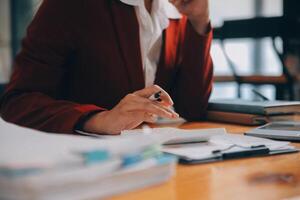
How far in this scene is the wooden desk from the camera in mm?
597

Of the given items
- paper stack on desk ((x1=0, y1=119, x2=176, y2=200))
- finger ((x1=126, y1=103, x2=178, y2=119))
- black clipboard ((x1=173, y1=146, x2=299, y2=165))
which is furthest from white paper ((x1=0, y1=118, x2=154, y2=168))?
finger ((x1=126, y1=103, x2=178, y2=119))

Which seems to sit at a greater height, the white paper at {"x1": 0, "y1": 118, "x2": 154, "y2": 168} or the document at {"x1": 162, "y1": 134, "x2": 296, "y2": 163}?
the white paper at {"x1": 0, "y1": 118, "x2": 154, "y2": 168}

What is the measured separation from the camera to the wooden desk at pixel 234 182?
597 mm

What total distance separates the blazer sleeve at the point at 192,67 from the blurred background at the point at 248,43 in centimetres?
15

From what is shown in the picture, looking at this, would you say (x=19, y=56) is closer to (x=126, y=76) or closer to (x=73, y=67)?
(x=73, y=67)

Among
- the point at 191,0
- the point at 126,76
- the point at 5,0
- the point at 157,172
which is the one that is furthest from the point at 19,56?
the point at 5,0

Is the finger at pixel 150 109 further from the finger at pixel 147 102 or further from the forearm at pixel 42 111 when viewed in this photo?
the forearm at pixel 42 111

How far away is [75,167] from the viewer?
46cm

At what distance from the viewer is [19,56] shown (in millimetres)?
1306

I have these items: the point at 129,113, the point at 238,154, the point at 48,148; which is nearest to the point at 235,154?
the point at 238,154

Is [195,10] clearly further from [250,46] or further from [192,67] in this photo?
[250,46]

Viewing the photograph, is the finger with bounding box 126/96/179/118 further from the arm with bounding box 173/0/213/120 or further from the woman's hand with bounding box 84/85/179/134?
the arm with bounding box 173/0/213/120

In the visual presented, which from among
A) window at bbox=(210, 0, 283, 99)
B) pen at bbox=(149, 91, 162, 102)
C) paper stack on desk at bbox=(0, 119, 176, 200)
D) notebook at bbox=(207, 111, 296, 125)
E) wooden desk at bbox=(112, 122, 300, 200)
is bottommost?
window at bbox=(210, 0, 283, 99)

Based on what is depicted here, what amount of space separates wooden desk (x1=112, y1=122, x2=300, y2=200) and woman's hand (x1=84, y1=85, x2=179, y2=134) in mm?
236
